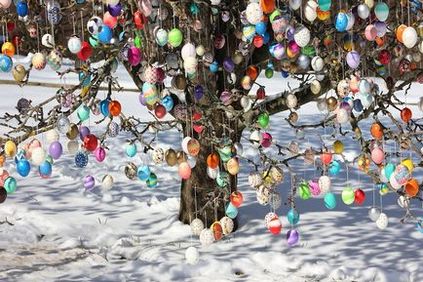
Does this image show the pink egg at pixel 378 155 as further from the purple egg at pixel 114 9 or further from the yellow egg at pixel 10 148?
the yellow egg at pixel 10 148

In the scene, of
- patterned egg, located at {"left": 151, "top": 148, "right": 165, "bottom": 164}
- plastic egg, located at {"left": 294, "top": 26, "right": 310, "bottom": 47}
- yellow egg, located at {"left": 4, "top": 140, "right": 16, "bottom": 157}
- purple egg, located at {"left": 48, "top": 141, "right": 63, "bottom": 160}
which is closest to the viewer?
plastic egg, located at {"left": 294, "top": 26, "right": 310, "bottom": 47}

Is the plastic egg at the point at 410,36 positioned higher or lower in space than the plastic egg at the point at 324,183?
higher

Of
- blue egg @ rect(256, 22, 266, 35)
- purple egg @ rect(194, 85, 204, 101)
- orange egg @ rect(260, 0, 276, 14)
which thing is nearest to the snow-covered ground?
purple egg @ rect(194, 85, 204, 101)

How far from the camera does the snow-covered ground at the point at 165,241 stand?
571cm

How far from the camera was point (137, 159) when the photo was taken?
955cm

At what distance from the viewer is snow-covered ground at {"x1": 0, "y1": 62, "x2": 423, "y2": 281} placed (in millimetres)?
5711

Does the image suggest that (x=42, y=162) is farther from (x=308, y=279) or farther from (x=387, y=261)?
(x=387, y=261)

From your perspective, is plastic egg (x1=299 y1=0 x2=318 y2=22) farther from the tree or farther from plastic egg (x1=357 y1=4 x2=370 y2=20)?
plastic egg (x1=357 y1=4 x2=370 y2=20)

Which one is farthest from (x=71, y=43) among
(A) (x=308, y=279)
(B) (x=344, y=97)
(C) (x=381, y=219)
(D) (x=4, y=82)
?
(D) (x=4, y=82)

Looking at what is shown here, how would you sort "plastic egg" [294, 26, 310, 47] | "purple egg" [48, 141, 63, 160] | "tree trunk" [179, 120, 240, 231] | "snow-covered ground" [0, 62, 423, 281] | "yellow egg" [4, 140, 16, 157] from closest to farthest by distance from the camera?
"plastic egg" [294, 26, 310, 47], "yellow egg" [4, 140, 16, 157], "purple egg" [48, 141, 63, 160], "snow-covered ground" [0, 62, 423, 281], "tree trunk" [179, 120, 240, 231]

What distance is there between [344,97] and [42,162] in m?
1.74

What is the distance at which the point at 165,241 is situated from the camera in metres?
6.45

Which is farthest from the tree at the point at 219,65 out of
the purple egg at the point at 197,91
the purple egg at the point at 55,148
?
the purple egg at the point at 55,148

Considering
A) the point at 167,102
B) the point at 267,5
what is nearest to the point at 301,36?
the point at 267,5
